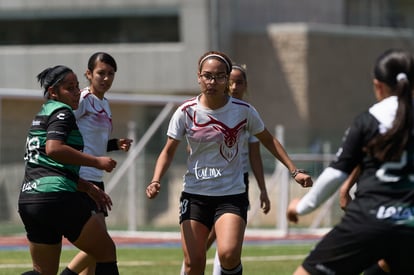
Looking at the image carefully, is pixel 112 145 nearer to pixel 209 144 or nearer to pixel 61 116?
pixel 209 144

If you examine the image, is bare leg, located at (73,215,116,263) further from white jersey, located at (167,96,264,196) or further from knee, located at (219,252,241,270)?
white jersey, located at (167,96,264,196)

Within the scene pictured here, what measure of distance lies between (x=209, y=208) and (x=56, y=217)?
1.49m

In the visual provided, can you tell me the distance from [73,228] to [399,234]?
2701 mm

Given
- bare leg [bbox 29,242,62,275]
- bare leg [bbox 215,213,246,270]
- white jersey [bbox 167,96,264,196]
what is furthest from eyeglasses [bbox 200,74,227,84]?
bare leg [bbox 29,242,62,275]

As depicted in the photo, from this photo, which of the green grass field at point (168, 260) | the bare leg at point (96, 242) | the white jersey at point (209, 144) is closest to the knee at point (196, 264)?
the white jersey at point (209, 144)

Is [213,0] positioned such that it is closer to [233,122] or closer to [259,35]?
[259,35]

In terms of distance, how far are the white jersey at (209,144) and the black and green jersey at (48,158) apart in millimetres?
1167

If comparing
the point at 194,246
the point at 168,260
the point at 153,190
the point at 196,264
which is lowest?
the point at 168,260

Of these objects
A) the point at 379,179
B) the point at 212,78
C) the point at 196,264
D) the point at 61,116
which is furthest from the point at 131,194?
the point at 379,179

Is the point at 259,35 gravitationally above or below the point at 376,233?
below

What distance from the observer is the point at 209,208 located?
976 cm

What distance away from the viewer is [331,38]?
41.5m

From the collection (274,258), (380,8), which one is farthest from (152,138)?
(380,8)

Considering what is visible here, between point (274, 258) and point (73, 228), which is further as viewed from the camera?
point (274, 258)
